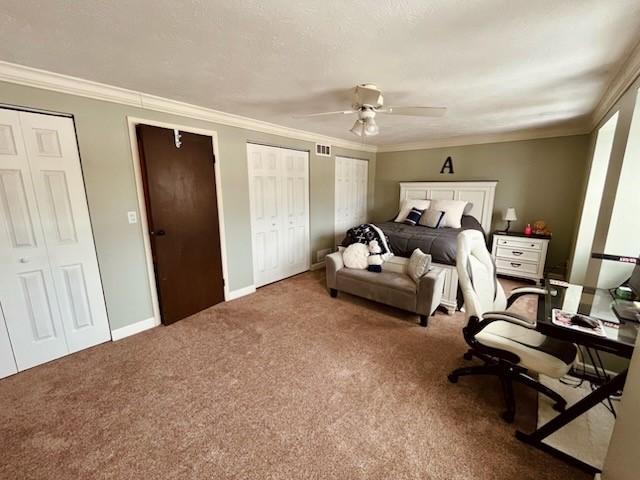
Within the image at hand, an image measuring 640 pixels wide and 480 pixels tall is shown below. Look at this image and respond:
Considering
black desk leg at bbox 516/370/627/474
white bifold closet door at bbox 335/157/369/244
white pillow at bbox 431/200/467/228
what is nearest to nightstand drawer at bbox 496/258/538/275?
white pillow at bbox 431/200/467/228

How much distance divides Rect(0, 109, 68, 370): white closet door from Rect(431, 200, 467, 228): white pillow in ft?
15.0

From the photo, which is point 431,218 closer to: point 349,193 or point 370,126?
point 349,193

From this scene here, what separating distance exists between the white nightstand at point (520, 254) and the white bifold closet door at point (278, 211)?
116 inches

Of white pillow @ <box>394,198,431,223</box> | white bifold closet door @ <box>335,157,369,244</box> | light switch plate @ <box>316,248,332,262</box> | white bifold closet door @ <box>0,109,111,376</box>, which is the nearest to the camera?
white bifold closet door @ <box>0,109,111,376</box>

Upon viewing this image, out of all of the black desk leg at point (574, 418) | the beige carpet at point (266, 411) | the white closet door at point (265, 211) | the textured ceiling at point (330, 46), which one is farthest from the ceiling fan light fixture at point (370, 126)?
the black desk leg at point (574, 418)

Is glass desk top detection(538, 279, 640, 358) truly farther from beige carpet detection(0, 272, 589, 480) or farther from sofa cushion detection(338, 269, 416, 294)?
sofa cushion detection(338, 269, 416, 294)

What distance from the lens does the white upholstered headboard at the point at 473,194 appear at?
438 cm

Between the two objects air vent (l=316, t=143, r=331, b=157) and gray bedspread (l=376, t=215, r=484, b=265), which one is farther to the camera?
air vent (l=316, t=143, r=331, b=157)

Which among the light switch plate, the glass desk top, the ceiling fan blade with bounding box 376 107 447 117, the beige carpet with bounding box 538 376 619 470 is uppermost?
the ceiling fan blade with bounding box 376 107 447 117

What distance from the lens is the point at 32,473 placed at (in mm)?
1368

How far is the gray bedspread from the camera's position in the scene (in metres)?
3.12

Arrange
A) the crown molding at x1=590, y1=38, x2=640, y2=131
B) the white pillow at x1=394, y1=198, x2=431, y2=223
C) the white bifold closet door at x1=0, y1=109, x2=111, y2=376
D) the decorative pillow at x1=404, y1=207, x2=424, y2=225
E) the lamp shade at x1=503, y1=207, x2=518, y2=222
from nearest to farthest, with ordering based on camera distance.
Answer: the crown molding at x1=590, y1=38, x2=640, y2=131
the white bifold closet door at x1=0, y1=109, x2=111, y2=376
the lamp shade at x1=503, y1=207, x2=518, y2=222
the decorative pillow at x1=404, y1=207, x2=424, y2=225
the white pillow at x1=394, y1=198, x2=431, y2=223

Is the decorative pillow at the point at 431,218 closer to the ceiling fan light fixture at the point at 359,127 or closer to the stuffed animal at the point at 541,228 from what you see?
the stuffed animal at the point at 541,228

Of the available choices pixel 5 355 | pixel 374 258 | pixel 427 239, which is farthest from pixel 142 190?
pixel 427 239
